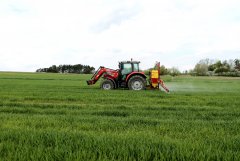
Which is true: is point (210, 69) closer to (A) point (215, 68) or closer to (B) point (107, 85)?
(A) point (215, 68)

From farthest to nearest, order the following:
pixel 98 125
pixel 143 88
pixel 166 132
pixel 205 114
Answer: pixel 143 88 < pixel 205 114 < pixel 98 125 < pixel 166 132

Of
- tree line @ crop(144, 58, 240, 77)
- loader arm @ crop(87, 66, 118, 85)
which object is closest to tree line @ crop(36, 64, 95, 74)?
tree line @ crop(144, 58, 240, 77)

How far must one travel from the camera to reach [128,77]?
2119cm

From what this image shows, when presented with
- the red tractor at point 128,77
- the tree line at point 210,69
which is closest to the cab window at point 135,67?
the red tractor at point 128,77

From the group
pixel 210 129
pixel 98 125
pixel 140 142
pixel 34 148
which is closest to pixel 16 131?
pixel 34 148

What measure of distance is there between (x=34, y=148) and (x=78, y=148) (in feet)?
2.08

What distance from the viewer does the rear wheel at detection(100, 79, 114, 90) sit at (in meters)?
21.7

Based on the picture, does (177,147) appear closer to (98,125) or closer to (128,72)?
(98,125)

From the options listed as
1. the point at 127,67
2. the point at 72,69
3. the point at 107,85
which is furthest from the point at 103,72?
the point at 72,69

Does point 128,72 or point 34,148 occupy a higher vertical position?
point 128,72

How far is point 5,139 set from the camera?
207 inches

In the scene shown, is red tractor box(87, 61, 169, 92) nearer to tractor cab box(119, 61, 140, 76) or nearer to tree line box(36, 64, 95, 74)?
tractor cab box(119, 61, 140, 76)

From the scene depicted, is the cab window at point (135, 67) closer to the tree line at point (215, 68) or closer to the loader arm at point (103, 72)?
the loader arm at point (103, 72)

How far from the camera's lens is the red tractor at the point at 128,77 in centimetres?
2105
